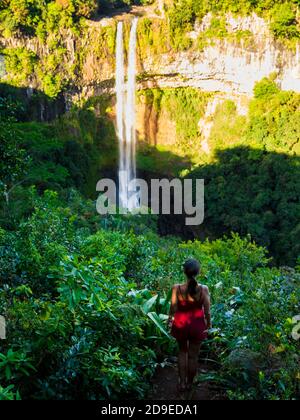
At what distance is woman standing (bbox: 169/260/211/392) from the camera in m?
3.25

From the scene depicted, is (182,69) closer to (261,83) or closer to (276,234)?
(261,83)

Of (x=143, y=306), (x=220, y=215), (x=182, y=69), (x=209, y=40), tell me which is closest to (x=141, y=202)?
(x=220, y=215)

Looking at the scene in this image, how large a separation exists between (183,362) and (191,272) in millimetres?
673

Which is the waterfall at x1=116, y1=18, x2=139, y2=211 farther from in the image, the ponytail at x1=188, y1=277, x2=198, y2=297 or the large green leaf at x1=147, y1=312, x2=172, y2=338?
the ponytail at x1=188, y1=277, x2=198, y2=297

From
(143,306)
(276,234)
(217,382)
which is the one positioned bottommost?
(217,382)

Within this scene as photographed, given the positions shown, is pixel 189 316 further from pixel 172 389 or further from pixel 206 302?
pixel 172 389

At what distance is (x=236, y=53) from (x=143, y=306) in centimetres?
1943

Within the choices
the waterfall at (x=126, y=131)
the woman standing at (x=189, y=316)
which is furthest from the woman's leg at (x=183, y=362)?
the waterfall at (x=126, y=131)

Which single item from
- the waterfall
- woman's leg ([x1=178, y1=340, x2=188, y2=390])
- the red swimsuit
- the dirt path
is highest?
the waterfall

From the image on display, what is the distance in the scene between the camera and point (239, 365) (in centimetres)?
338

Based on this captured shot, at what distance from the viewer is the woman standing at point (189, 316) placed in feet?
10.7

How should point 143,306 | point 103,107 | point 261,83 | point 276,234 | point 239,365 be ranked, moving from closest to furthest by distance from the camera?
1. point 239,365
2. point 143,306
3. point 276,234
4. point 261,83
5. point 103,107

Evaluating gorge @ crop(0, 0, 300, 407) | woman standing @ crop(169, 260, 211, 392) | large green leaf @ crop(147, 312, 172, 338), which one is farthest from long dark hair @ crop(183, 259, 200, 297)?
gorge @ crop(0, 0, 300, 407)

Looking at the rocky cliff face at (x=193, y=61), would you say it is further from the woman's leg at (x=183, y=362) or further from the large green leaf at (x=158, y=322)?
the woman's leg at (x=183, y=362)
